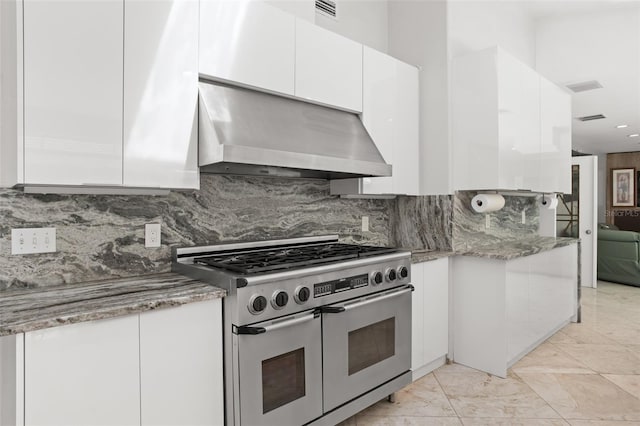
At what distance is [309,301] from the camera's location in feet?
6.47

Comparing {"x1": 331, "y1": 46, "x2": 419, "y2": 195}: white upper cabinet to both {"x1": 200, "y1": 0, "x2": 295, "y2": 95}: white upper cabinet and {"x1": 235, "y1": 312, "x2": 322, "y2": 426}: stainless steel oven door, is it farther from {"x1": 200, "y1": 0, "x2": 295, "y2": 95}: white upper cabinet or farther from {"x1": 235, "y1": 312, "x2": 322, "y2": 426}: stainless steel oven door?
{"x1": 235, "y1": 312, "x2": 322, "y2": 426}: stainless steel oven door

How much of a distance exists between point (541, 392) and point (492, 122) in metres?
1.92

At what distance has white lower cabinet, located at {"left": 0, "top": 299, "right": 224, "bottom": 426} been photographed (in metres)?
1.33

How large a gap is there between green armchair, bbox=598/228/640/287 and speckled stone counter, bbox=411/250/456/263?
444 cm

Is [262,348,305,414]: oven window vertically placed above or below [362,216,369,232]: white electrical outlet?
below

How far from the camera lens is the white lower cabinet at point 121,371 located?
1.33 metres

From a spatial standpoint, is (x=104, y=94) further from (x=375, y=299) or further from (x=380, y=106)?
(x=380, y=106)

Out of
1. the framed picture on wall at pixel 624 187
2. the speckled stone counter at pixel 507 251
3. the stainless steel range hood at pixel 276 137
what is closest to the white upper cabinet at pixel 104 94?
the stainless steel range hood at pixel 276 137

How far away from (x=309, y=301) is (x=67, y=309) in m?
1.01

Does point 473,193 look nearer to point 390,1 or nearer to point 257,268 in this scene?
point 390,1

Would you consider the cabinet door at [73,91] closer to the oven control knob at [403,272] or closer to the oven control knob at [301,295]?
the oven control knob at [301,295]

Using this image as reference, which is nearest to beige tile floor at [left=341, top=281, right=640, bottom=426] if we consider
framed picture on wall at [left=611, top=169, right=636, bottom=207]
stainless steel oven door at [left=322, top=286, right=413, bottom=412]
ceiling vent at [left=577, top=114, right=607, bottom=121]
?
stainless steel oven door at [left=322, top=286, right=413, bottom=412]

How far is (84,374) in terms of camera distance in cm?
142

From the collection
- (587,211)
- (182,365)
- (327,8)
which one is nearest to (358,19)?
(327,8)
